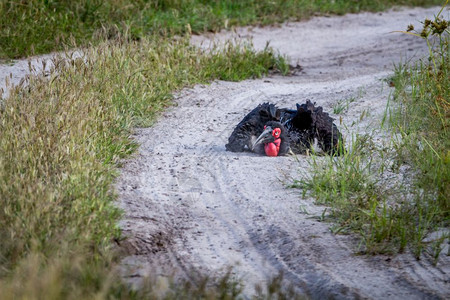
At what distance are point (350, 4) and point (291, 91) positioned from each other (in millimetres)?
6409

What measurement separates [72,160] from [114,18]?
5.99m

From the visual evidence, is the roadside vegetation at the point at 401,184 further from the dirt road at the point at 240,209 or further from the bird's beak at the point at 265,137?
the bird's beak at the point at 265,137

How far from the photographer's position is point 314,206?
5.15 m

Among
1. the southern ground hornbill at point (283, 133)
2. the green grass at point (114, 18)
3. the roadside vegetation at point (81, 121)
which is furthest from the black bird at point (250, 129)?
the green grass at point (114, 18)

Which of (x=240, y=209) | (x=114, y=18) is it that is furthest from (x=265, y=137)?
(x=114, y=18)

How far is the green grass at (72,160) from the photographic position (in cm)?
354

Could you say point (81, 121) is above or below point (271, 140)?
above

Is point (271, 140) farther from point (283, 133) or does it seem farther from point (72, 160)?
point (72, 160)

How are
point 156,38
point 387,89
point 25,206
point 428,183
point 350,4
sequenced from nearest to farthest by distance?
point 25,206 → point 428,183 → point 387,89 → point 156,38 → point 350,4

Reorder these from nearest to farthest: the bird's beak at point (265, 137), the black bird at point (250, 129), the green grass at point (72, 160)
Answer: the green grass at point (72, 160) < the bird's beak at point (265, 137) < the black bird at point (250, 129)

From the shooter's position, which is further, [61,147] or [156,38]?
[156,38]

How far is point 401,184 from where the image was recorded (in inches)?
205

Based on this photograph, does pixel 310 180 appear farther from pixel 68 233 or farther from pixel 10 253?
pixel 10 253

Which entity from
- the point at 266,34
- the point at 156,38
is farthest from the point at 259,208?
the point at 266,34
